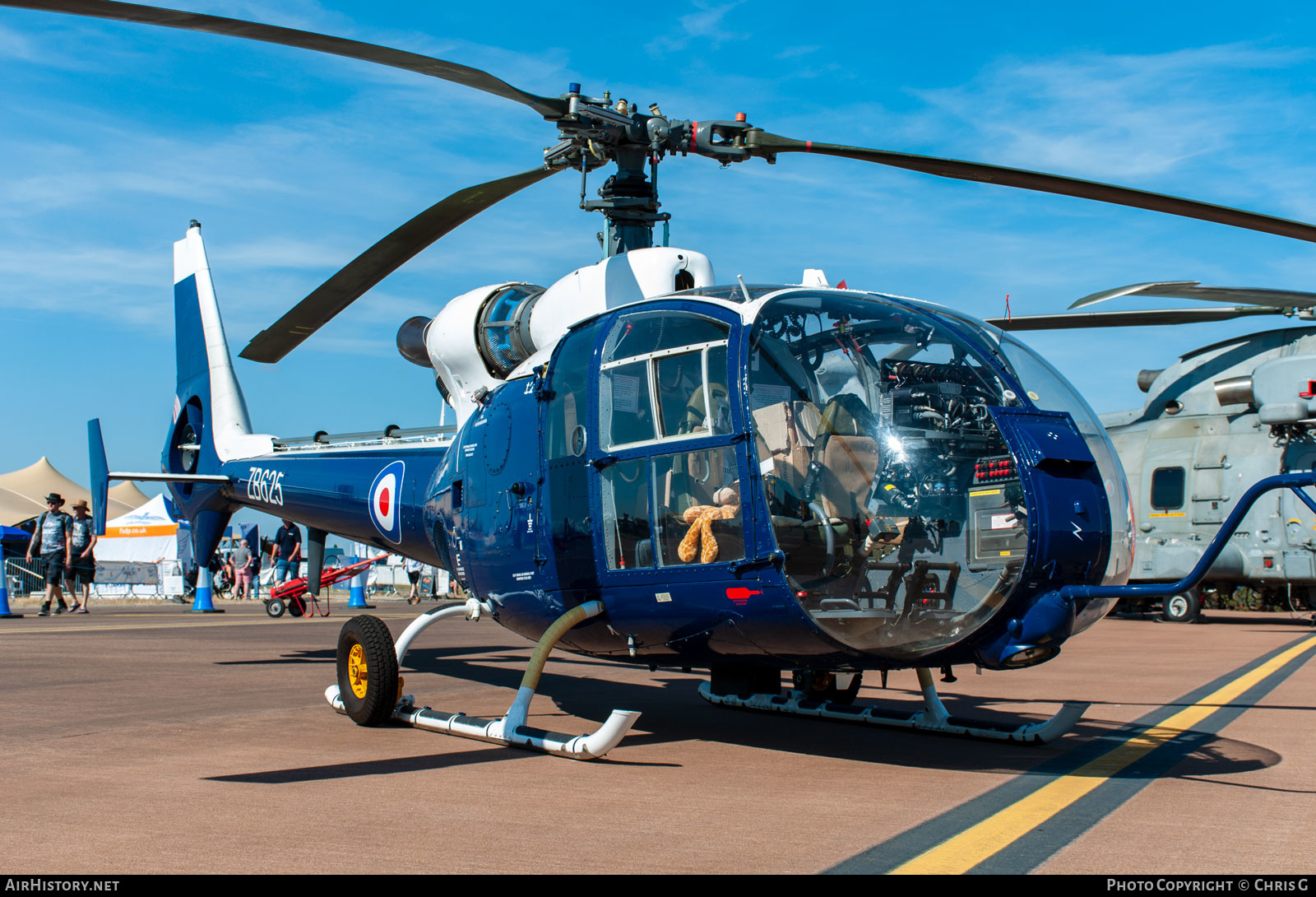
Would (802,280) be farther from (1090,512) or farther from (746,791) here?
(746,791)

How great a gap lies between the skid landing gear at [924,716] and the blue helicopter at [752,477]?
0.06ft

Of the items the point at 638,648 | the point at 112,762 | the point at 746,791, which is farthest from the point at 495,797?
the point at 112,762

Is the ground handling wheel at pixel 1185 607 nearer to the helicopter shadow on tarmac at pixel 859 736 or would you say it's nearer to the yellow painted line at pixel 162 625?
the helicopter shadow on tarmac at pixel 859 736

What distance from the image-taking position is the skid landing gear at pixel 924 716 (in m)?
6.42

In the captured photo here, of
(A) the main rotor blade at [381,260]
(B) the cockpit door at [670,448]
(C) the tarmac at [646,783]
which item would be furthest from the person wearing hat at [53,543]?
(B) the cockpit door at [670,448]

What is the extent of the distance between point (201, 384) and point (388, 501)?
5.01m

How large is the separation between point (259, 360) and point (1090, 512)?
7302 mm

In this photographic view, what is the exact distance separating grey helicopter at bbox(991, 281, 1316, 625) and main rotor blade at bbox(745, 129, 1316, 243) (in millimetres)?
9515

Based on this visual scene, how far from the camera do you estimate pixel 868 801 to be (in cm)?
495

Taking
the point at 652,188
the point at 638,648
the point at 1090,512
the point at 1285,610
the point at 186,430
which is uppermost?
the point at 652,188

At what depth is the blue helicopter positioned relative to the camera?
547cm

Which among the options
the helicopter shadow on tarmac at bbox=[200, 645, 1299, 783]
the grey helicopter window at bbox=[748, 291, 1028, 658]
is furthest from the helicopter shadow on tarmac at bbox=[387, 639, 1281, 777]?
the grey helicopter window at bbox=[748, 291, 1028, 658]

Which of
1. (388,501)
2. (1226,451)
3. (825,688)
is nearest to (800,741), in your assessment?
(825,688)

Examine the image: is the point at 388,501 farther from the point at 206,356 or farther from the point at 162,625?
the point at 162,625
